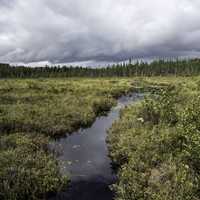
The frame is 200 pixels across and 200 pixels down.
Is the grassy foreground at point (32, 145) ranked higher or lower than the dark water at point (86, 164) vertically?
higher

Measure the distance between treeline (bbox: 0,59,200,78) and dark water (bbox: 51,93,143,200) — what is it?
125 meters

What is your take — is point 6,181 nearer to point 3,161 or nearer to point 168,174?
point 3,161

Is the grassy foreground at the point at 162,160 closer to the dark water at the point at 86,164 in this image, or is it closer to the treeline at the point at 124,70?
the dark water at the point at 86,164

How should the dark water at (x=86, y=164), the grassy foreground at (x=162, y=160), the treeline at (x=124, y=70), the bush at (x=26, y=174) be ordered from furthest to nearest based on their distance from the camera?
the treeline at (x=124, y=70) → the dark water at (x=86, y=164) → the bush at (x=26, y=174) → the grassy foreground at (x=162, y=160)

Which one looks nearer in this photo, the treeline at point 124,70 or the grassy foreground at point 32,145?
the grassy foreground at point 32,145

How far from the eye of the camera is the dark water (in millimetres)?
15289

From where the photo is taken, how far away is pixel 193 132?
15.2 m

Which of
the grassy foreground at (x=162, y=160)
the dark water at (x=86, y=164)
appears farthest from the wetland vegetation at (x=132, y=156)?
the dark water at (x=86, y=164)

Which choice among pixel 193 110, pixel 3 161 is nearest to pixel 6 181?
pixel 3 161

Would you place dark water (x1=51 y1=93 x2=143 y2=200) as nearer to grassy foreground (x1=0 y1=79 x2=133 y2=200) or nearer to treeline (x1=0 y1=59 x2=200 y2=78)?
grassy foreground (x1=0 y1=79 x2=133 y2=200)

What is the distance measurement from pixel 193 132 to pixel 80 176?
21.3 ft

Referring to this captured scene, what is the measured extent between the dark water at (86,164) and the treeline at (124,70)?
125 metres

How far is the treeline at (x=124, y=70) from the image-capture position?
15288 cm

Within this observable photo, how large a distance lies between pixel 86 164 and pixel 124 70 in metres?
152
